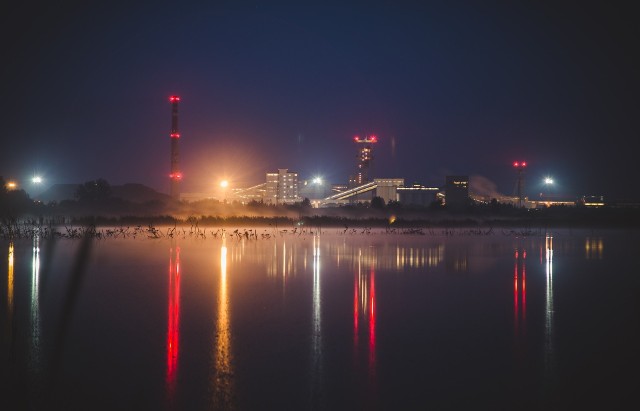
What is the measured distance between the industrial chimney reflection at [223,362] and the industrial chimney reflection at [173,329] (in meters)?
0.54

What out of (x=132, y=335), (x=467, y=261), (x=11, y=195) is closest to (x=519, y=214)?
(x=467, y=261)

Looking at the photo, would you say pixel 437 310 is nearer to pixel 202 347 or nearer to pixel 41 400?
pixel 202 347

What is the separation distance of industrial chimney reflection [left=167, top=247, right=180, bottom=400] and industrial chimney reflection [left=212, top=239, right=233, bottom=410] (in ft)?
1.78

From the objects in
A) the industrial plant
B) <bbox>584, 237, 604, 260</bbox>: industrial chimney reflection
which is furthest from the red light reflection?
the industrial plant

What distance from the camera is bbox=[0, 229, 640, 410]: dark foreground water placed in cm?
721

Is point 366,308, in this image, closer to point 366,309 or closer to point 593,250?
point 366,309

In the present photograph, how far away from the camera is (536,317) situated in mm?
11656

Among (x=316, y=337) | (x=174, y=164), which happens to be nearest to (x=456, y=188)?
(x=174, y=164)

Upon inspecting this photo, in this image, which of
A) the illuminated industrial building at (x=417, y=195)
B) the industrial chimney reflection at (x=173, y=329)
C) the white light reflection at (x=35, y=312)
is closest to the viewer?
the industrial chimney reflection at (x=173, y=329)

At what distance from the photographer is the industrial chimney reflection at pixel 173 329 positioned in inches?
305

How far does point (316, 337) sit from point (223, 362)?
1971 millimetres

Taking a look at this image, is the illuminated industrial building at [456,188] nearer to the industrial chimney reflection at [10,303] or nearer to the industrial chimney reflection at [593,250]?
the industrial chimney reflection at [593,250]

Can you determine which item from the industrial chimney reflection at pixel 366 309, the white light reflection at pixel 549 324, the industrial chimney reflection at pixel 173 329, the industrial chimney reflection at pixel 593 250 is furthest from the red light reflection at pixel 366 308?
the industrial chimney reflection at pixel 593 250

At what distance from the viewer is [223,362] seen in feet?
27.6
